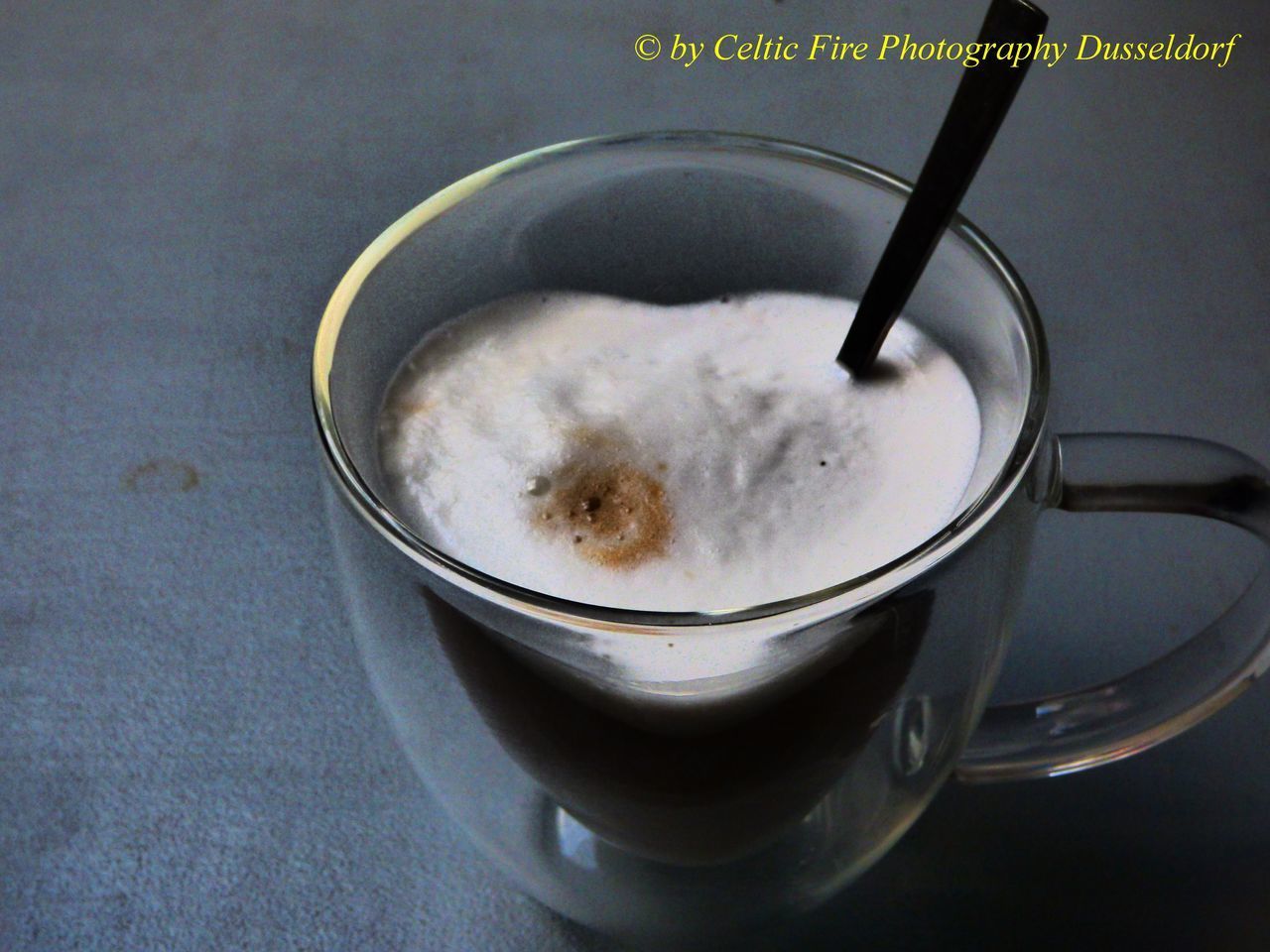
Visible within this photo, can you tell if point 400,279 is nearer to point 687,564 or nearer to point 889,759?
point 687,564

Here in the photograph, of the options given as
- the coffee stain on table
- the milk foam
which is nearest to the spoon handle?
the milk foam

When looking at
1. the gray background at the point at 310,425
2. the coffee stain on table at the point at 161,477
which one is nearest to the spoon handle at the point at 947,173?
the gray background at the point at 310,425

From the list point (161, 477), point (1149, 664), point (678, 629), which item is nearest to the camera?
point (678, 629)

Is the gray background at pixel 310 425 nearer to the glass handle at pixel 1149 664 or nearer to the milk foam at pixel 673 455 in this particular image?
the glass handle at pixel 1149 664

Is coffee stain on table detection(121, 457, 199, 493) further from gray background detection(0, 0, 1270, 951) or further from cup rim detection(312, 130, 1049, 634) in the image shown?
cup rim detection(312, 130, 1049, 634)

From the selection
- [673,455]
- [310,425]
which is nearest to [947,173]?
[673,455]

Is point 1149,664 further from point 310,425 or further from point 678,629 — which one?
point 310,425
